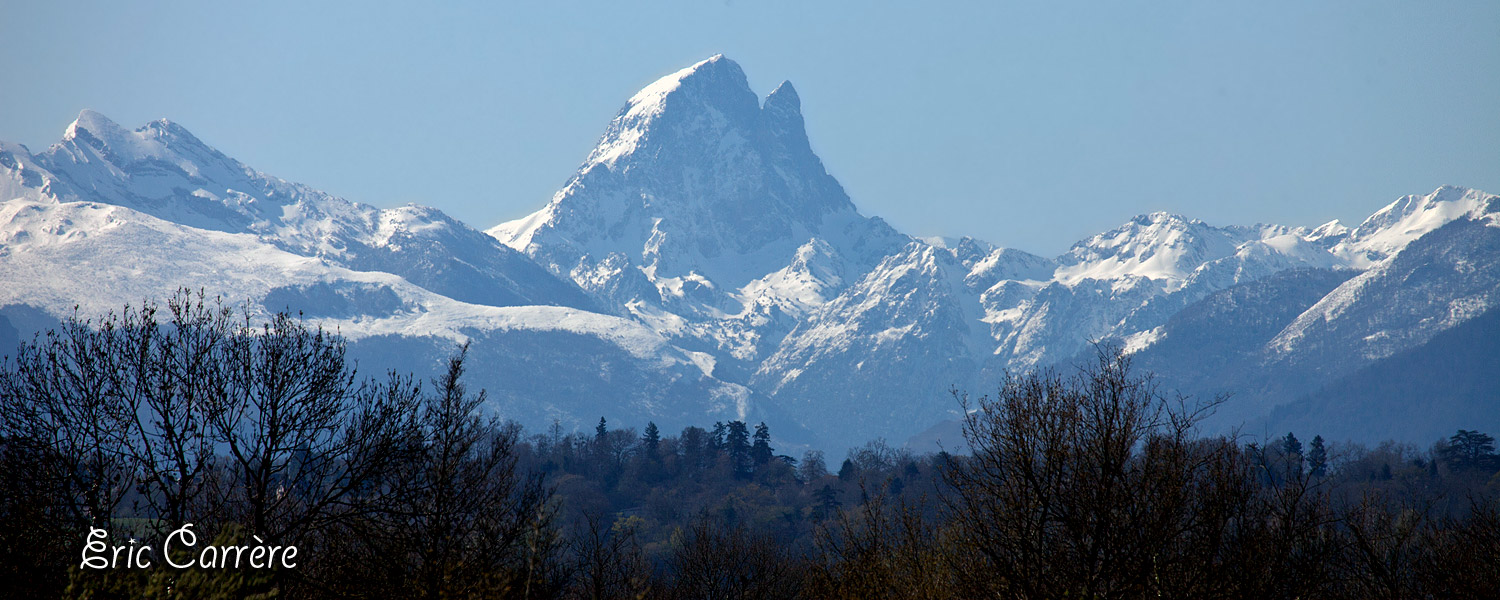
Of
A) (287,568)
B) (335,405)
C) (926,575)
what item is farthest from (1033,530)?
(335,405)

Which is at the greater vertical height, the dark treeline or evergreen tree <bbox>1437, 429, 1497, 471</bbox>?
evergreen tree <bbox>1437, 429, 1497, 471</bbox>

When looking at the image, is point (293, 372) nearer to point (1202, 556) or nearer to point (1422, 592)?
point (1202, 556)

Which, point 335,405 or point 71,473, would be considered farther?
point 335,405

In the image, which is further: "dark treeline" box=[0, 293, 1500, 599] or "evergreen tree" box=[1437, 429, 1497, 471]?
"evergreen tree" box=[1437, 429, 1497, 471]

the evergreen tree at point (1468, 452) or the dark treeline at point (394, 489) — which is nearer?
the dark treeline at point (394, 489)

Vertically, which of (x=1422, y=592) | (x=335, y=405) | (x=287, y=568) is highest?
(x=335, y=405)

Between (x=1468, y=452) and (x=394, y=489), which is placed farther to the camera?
(x=1468, y=452)

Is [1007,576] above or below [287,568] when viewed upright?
below

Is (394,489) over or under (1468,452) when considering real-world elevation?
under

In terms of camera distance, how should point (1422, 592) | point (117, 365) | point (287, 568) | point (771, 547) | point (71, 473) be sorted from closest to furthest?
point (287, 568), point (71, 473), point (117, 365), point (1422, 592), point (771, 547)

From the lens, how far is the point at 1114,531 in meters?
25.2

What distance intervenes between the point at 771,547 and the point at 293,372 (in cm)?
5114

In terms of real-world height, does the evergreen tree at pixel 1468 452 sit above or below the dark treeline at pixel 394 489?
above

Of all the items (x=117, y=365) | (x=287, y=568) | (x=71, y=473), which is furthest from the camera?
(x=117, y=365)
